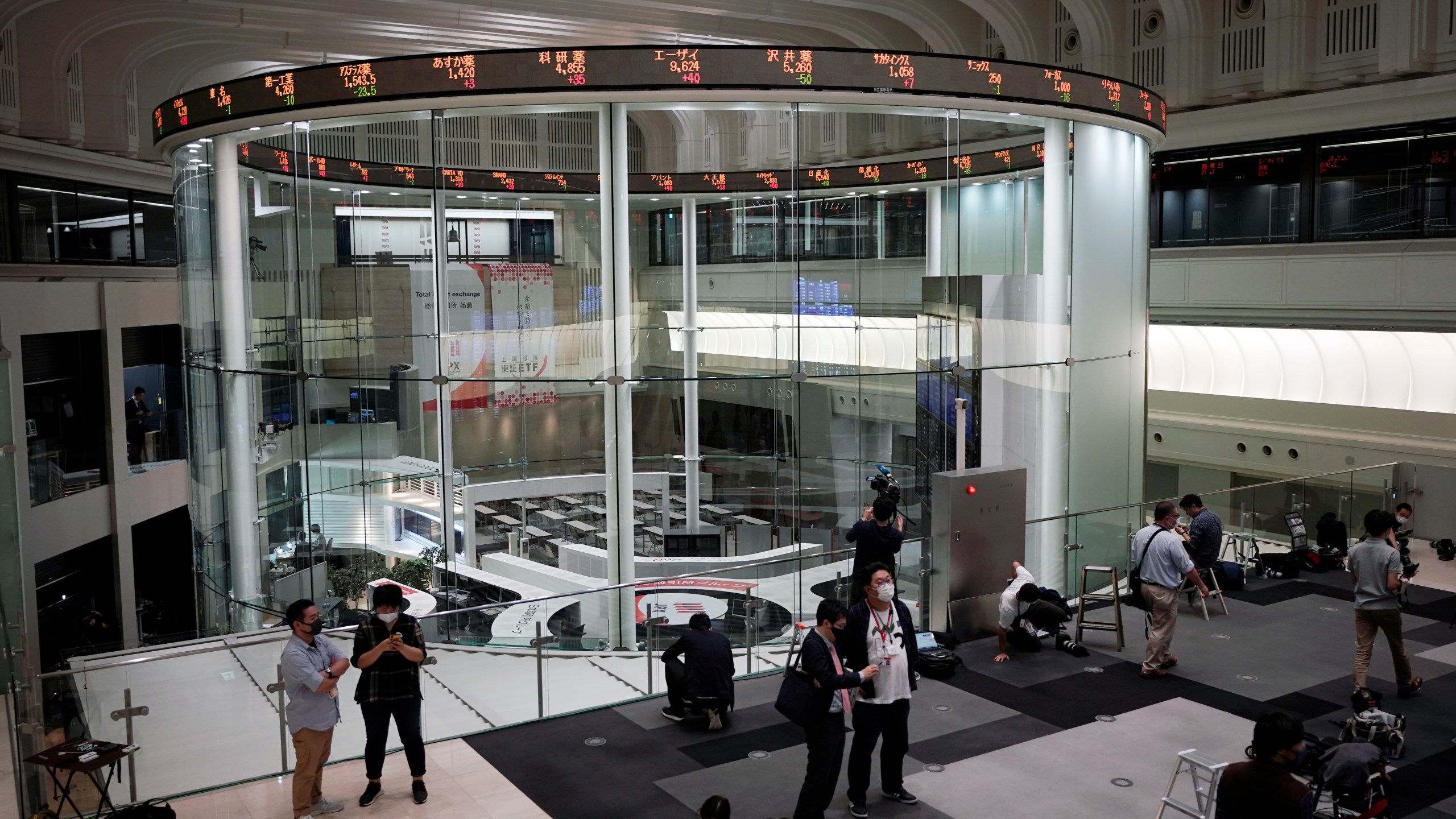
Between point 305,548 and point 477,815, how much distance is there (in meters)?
6.79

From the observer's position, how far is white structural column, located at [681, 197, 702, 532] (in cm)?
1235

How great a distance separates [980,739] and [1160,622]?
2.25 meters

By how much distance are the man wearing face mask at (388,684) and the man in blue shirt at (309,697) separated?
182mm

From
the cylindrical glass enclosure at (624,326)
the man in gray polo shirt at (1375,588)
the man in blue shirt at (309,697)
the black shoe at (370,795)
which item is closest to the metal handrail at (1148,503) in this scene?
the cylindrical glass enclosure at (624,326)

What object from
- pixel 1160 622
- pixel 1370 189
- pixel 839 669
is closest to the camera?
pixel 839 669

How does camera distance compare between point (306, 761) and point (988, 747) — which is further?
point (988, 747)

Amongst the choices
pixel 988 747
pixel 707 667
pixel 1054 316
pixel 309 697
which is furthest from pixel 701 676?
pixel 1054 316

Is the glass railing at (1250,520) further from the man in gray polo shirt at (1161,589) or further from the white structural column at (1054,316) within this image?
the man in gray polo shirt at (1161,589)

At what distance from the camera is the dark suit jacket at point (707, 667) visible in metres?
8.31

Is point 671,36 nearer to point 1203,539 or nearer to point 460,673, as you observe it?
point 1203,539

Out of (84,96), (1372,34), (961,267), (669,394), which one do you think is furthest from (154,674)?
(84,96)

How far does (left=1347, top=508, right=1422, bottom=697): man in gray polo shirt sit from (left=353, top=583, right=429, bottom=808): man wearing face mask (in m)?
7.02

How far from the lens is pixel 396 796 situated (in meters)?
7.25

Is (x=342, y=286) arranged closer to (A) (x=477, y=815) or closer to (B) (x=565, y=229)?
(B) (x=565, y=229)
